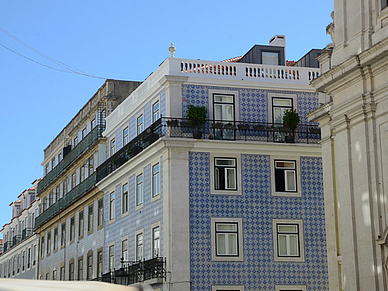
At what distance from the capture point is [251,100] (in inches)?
1099

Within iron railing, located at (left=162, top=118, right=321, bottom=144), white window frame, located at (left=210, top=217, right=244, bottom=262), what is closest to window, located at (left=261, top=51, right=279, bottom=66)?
iron railing, located at (left=162, top=118, right=321, bottom=144)

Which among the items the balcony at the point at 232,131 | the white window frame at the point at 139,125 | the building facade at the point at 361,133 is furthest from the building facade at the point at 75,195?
the building facade at the point at 361,133

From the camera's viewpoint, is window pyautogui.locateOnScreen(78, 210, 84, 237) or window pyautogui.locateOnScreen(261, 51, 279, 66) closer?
window pyautogui.locateOnScreen(261, 51, 279, 66)

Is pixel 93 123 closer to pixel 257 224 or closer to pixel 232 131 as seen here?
pixel 232 131

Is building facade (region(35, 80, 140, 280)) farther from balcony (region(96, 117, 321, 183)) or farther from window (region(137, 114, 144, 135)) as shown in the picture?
balcony (region(96, 117, 321, 183))

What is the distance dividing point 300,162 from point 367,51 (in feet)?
39.1

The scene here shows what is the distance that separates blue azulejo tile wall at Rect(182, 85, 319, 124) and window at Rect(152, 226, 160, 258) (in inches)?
163

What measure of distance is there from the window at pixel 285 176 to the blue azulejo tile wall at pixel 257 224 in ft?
1.00

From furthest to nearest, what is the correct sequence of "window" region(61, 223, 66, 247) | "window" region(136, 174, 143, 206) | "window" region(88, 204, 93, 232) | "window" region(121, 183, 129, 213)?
1. "window" region(61, 223, 66, 247)
2. "window" region(88, 204, 93, 232)
3. "window" region(121, 183, 129, 213)
4. "window" region(136, 174, 143, 206)

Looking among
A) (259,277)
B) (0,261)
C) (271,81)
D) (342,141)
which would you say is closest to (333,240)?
(342,141)

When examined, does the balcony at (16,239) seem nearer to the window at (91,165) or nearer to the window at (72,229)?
the window at (72,229)

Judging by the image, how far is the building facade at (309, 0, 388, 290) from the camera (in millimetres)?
15891

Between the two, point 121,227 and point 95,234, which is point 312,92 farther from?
point 95,234

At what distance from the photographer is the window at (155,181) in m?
27.1
